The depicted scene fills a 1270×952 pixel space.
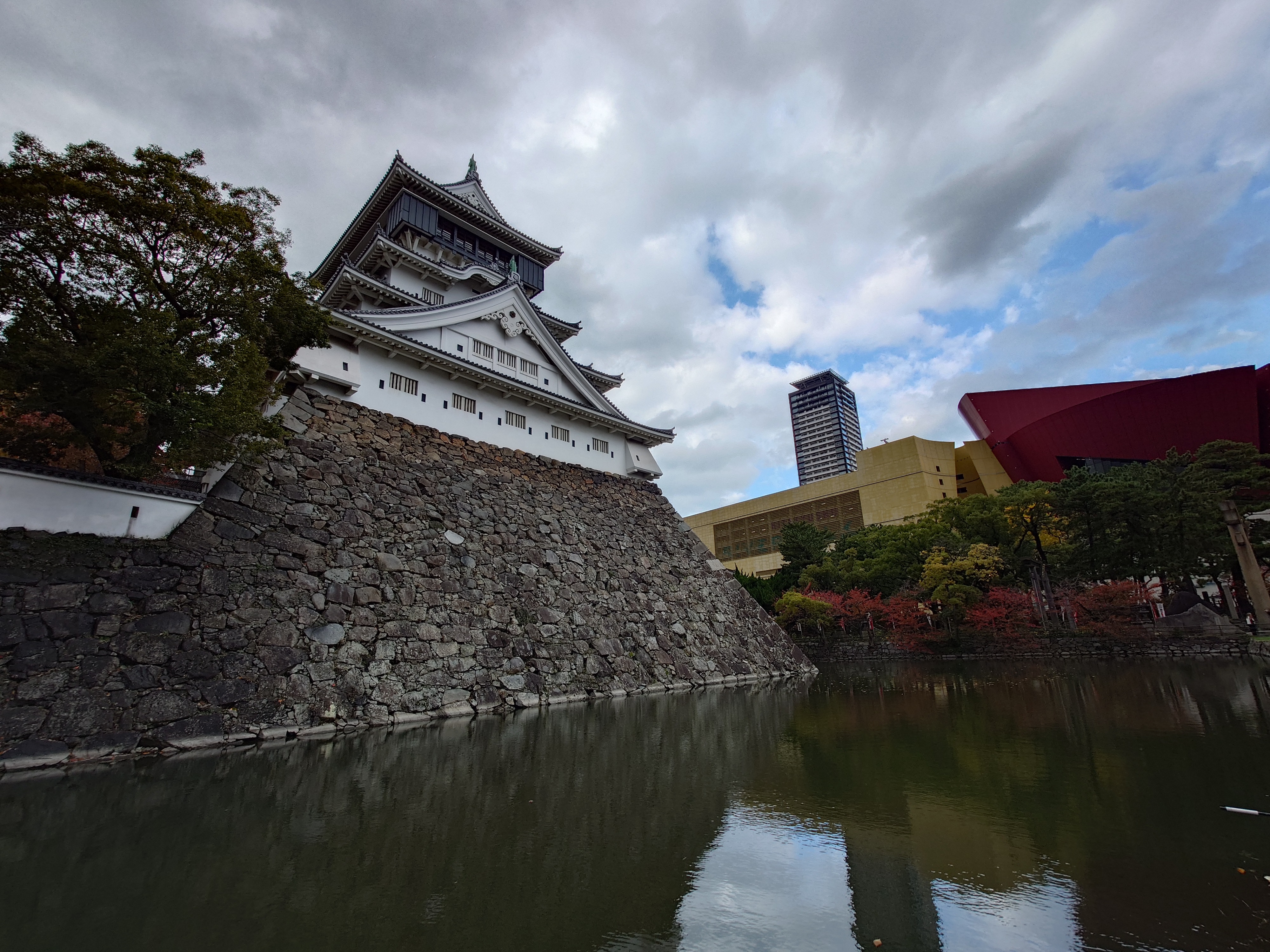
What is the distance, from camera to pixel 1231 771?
4426 mm

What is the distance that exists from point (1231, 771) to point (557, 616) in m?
9.51

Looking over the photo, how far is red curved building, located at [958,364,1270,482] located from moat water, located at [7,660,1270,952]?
1283 inches

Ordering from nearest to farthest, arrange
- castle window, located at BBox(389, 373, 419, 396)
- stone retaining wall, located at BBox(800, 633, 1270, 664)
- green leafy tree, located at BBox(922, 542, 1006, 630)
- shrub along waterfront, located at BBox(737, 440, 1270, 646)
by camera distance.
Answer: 1. castle window, located at BBox(389, 373, 419, 396)
2. stone retaining wall, located at BBox(800, 633, 1270, 664)
3. shrub along waterfront, located at BBox(737, 440, 1270, 646)
4. green leafy tree, located at BBox(922, 542, 1006, 630)

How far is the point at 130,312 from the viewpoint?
7.26 m

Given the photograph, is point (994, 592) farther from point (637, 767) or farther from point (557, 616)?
point (637, 767)

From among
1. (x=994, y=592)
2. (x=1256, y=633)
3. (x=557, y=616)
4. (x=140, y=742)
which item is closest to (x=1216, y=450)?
(x=1256, y=633)

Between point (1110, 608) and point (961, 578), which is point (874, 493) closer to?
point (961, 578)

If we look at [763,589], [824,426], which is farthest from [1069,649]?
[824,426]

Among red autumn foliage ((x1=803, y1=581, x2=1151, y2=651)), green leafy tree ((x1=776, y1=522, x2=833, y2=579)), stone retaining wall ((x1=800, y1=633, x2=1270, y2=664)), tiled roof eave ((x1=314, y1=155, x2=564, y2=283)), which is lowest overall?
stone retaining wall ((x1=800, y1=633, x2=1270, y2=664))

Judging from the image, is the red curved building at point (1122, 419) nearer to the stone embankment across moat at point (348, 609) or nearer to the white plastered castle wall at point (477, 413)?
the white plastered castle wall at point (477, 413)

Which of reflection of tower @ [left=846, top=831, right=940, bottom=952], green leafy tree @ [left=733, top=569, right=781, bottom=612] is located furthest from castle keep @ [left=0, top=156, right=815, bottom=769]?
green leafy tree @ [left=733, top=569, right=781, bottom=612]

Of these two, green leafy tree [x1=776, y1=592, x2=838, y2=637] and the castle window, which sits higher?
the castle window

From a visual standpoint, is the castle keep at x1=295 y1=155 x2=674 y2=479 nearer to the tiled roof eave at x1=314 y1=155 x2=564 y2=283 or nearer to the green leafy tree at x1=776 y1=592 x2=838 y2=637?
the tiled roof eave at x1=314 y1=155 x2=564 y2=283

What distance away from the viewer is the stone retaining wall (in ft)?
50.0
